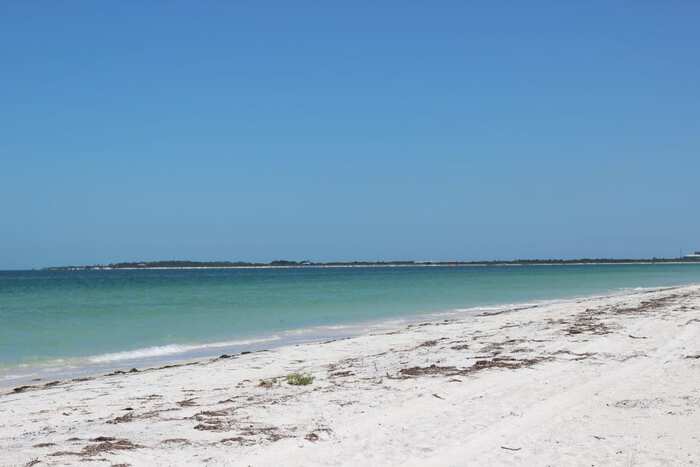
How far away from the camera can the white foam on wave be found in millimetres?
15523

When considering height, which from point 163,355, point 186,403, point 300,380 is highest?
point 300,380

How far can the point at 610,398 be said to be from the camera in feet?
25.6

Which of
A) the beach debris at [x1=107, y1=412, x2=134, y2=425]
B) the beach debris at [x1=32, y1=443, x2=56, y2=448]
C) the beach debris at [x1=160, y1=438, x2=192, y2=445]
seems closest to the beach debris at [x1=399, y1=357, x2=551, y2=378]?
the beach debris at [x1=107, y1=412, x2=134, y2=425]

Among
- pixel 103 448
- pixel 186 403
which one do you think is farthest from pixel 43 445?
pixel 186 403

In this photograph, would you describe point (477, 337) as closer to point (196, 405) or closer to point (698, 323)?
point (698, 323)

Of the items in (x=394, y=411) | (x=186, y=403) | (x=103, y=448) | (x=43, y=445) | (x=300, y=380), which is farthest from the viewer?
(x=300, y=380)

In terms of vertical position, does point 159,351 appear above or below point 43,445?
below

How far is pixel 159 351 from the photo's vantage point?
16719 mm

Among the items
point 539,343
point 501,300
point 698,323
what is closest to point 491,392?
point 539,343

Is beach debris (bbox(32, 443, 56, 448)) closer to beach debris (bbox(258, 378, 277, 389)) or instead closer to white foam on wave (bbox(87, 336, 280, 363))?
beach debris (bbox(258, 378, 277, 389))

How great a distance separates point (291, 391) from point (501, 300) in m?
29.0

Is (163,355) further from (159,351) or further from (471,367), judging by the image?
(471,367)

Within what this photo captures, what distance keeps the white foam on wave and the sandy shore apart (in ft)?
10.6

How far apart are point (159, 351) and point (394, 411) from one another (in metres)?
10.7
